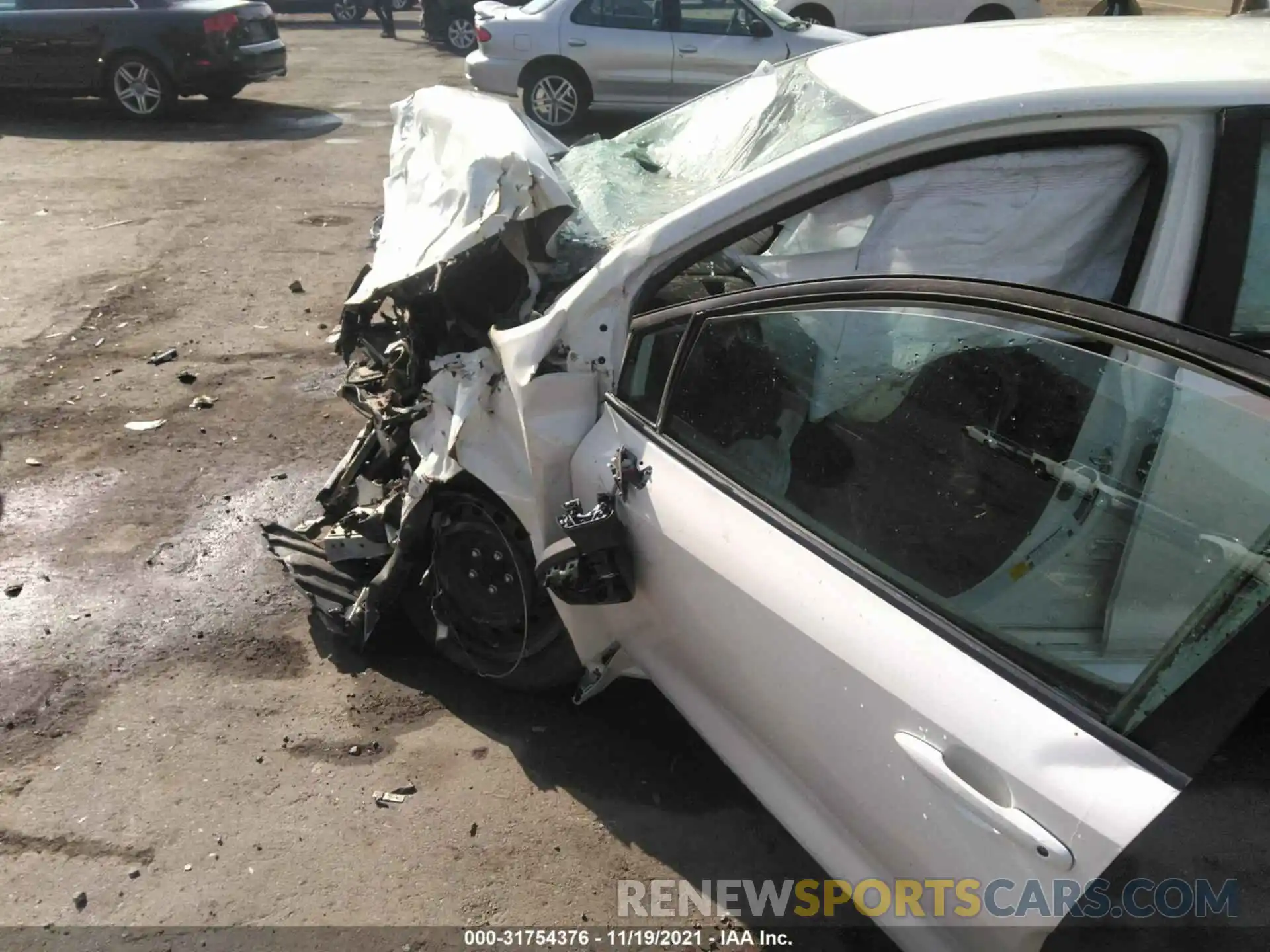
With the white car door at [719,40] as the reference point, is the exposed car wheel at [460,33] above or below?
above

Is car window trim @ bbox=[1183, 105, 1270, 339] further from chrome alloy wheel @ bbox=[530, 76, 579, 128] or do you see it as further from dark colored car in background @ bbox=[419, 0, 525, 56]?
dark colored car in background @ bbox=[419, 0, 525, 56]

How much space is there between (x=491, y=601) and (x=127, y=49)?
10616mm

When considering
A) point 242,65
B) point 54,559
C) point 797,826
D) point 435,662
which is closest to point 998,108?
point 797,826

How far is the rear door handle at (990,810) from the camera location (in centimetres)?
148

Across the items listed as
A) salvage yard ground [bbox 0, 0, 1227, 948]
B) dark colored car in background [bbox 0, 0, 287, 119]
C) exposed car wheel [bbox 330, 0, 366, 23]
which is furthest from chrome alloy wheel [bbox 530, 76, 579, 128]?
exposed car wheel [bbox 330, 0, 366, 23]

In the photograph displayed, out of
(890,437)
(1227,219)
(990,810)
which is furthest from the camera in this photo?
(1227,219)

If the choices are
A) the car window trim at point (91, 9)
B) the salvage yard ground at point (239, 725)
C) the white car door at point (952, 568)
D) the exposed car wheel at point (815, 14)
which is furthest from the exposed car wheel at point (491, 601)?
the exposed car wheel at point (815, 14)

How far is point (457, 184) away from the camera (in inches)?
122

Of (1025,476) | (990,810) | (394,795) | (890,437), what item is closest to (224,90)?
(394,795)

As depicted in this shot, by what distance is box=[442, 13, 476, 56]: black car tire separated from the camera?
57.6 ft

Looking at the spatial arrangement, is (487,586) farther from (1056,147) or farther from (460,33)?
(460,33)

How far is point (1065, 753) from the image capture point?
1.52 metres

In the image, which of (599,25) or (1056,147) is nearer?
(1056,147)

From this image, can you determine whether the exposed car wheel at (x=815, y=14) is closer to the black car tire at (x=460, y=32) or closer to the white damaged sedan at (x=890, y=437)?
the black car tire at (x=460, y=32)
